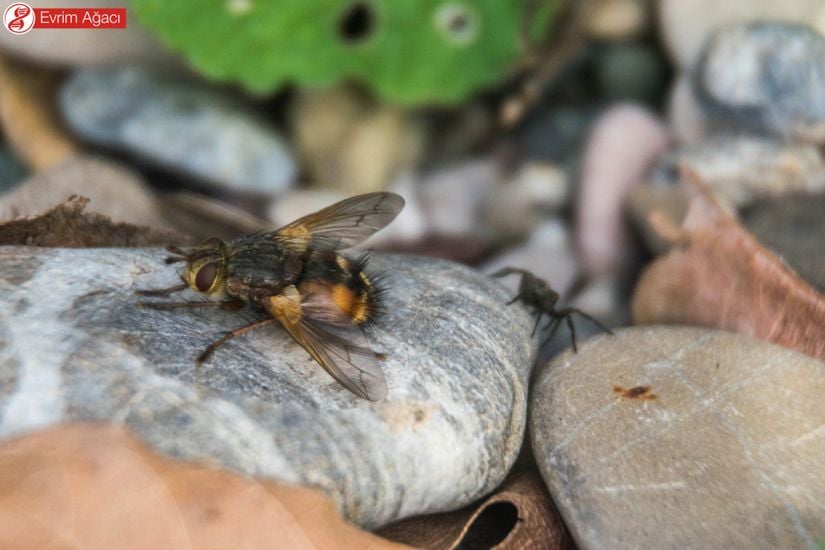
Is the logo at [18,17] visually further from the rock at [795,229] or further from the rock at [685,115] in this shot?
the rock at [795,229]

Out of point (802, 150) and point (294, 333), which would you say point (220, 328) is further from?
point (802, 150)

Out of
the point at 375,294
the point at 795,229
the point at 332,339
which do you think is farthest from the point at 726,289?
the point at 332,339

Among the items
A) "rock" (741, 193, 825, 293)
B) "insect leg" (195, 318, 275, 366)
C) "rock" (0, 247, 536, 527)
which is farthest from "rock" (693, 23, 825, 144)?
"insect leg" (195, 318, 275, 366)

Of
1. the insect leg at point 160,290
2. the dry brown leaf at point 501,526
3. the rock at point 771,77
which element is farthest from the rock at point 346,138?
the dry brown leaf at point 501,526

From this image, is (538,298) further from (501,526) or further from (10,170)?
(10,170)

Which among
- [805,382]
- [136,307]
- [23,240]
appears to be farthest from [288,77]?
[805,382]

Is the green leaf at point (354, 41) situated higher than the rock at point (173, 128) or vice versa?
the green leaf at point (354, 41)

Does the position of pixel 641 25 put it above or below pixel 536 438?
above
